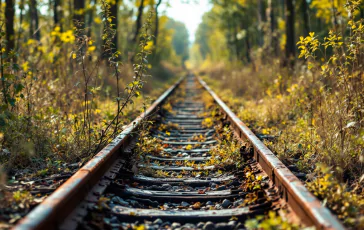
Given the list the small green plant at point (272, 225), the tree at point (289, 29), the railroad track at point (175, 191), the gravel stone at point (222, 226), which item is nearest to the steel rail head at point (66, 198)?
the railroad track at point (175, 191)

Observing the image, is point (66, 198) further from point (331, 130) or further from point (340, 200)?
point (331, 130)

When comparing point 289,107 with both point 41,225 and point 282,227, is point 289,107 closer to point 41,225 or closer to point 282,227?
point 282,227

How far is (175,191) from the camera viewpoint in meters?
3.76

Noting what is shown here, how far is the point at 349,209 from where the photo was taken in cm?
271

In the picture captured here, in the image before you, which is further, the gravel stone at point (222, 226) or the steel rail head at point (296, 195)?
the gravel stone at point (222, 226)

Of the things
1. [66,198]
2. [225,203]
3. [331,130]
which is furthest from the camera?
[331,130]

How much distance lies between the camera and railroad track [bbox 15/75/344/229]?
2.63 m

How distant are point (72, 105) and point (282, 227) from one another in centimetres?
506

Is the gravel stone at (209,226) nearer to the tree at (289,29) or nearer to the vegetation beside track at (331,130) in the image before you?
the vegetation beside track at (331,130)

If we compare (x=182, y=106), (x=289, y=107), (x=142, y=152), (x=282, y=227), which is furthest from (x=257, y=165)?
(x=182, y=106)

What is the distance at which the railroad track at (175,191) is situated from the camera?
8.63 ft

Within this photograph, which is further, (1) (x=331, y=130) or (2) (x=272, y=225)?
(1) (x=331, y=130)

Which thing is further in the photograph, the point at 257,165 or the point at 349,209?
the point at 257,165

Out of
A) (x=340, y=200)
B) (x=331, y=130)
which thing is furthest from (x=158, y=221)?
(x=331, y=130)
